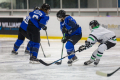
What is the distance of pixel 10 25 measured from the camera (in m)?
8.76

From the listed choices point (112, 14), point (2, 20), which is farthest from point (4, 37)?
point (112, 14)

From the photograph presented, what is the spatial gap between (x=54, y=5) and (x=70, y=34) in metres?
5.39

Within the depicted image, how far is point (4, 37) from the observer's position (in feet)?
28.5

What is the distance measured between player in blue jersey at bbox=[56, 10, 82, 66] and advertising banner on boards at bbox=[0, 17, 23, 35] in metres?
5.08

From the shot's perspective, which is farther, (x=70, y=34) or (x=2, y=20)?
(x=2, y=20)

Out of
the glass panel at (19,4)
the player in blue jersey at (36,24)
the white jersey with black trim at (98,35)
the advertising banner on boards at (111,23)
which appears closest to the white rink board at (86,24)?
the advertising banner on boards at (111,23)

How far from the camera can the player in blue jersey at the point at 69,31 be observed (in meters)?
3.70

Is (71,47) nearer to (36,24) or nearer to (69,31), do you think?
(69,31)

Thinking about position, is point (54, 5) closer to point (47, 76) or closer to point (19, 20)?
point (19, 20)

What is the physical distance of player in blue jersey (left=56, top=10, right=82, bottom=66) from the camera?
3.70 m

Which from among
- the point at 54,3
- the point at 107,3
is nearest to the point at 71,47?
the point at 107,3

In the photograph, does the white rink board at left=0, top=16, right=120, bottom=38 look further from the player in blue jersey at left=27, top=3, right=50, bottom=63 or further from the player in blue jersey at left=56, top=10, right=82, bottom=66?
the player in blue jersey at left=27, top=3, right=50, bottom=63

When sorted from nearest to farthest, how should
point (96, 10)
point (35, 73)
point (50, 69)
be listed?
point (35, 73) → point (50, 69) → point (96, 10)

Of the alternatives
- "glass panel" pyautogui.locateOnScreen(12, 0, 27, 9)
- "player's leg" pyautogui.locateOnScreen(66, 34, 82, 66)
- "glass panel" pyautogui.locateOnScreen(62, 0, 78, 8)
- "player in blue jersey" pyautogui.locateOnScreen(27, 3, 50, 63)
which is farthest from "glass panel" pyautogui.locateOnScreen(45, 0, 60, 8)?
"player's leg" pyautogui.locateOnScreen(66, 34, 82, 66)
